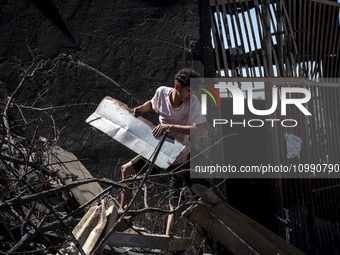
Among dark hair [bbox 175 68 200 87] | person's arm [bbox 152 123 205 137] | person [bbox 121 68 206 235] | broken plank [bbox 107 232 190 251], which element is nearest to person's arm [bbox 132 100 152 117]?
person [bbox 121 68 206 235]

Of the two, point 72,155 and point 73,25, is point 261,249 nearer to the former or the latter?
point 72,155

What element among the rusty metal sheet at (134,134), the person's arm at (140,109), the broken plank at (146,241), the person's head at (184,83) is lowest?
the broken plank at (146,241)

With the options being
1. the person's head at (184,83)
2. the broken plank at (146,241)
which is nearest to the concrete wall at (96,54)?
the person's head at (184,83)

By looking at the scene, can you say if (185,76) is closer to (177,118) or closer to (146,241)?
(177,118)

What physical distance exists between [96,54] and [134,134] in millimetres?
1407

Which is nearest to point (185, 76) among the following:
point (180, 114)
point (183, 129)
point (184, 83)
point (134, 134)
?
point (184, 83)

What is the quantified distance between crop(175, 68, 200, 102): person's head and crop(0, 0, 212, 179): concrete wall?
889 mm

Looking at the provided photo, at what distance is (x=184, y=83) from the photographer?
4.47 meters

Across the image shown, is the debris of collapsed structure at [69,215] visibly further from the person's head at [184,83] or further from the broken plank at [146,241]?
the person's head at [184,83]

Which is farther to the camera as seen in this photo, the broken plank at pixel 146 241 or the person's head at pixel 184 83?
the person's head at pixel 184 83

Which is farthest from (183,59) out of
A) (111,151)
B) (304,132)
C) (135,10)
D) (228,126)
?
(228,126)

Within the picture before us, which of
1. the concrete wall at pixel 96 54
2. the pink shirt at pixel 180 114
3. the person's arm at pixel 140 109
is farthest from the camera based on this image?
the concrete wall at pixel 96 54

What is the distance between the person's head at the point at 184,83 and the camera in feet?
14.5

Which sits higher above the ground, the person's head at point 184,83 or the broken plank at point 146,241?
the person's head at point 184,83
